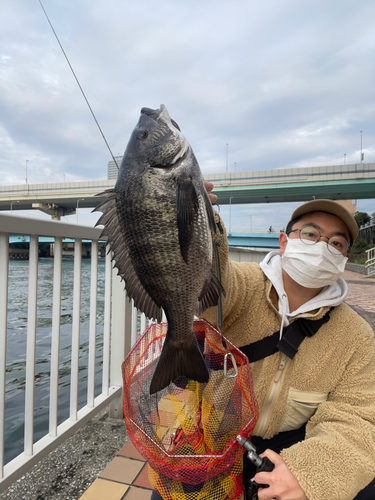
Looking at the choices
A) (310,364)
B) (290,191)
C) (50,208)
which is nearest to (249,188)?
(290,191)

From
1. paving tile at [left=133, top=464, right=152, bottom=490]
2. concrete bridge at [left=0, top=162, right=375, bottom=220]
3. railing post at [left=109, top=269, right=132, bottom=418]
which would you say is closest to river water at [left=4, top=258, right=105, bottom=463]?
railing post at [left=109, top=269, right=132, bottom=418]

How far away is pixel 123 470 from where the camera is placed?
84.1 inches

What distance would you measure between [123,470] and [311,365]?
1627 mm

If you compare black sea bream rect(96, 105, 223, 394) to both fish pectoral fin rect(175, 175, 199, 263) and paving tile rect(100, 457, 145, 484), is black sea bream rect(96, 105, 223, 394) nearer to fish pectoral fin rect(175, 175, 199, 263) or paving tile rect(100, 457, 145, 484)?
fish pectoral fin rect(175, 175, 199, 263)

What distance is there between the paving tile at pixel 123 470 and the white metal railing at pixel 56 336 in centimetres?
40

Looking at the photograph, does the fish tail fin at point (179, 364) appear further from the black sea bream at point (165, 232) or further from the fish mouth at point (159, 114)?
the fish mouth at point (159, 114)

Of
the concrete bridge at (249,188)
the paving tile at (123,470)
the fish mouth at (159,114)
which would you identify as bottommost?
the paving tile at (123,470)

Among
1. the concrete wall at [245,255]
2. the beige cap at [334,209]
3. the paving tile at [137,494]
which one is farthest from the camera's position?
the concrete wall at [245,255]

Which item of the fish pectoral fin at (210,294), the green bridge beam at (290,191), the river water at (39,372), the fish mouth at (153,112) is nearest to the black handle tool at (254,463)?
the fish pectoral fin at (210,294)

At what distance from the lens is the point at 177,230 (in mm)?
1014

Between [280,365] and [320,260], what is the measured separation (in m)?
0.70

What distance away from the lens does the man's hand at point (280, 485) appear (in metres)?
1.21

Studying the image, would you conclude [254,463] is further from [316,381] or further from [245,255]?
[245,255]

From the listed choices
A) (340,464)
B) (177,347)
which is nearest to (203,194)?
(177,347)
